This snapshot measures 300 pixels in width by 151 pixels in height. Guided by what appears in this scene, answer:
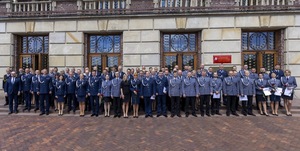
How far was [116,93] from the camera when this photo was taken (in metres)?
10.1

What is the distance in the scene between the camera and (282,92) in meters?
10.3

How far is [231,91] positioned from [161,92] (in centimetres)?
318

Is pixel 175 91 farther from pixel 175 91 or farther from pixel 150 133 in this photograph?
pixel 150 133

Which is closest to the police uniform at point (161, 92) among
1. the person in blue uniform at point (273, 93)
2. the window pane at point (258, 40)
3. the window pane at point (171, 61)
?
the window pane at point (171, 61)

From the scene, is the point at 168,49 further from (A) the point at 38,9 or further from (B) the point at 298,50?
(A) the point at 38,9

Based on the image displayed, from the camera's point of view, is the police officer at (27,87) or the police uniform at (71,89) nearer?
the police uniform at (71,89)

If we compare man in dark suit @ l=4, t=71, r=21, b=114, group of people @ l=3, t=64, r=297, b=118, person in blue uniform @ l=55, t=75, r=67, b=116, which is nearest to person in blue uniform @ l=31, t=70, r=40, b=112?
group of people @ l=3, t=64, r=297, b=118

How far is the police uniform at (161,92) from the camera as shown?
10187 mm

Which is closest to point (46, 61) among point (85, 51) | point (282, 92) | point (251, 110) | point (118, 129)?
point (85, 51)

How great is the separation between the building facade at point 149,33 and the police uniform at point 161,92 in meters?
4.41

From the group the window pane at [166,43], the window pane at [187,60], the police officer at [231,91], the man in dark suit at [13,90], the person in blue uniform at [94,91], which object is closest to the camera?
→ the police officer at [231,91]

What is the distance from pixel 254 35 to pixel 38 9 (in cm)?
1441

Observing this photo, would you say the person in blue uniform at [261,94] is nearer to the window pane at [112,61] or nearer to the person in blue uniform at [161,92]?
the person in blue uniform at [161,92]

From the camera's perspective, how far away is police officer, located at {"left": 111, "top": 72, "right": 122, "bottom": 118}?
10148mm
